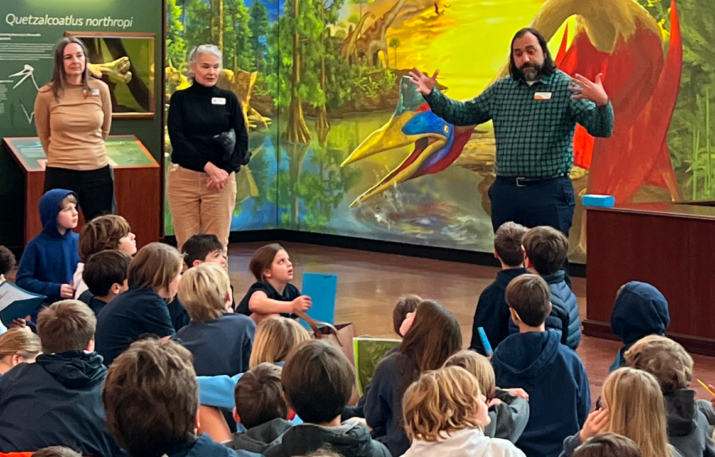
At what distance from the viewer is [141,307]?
14.9 ft

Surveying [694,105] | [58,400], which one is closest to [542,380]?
[58,400]

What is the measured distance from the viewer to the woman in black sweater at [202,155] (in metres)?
7.29

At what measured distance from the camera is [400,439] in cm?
370

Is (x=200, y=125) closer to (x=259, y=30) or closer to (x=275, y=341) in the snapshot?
(x=275, y=341)

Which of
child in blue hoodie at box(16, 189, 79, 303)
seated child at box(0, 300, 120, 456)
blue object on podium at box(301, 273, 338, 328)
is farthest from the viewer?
child in blue hoodie at box(16, 189, 79, 303)

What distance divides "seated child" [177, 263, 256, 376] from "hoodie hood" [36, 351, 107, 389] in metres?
0.82

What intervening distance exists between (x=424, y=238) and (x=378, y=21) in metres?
2.30

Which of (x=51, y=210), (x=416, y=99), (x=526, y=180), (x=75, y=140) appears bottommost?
(x=51, y=210)

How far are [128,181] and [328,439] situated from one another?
8.72m

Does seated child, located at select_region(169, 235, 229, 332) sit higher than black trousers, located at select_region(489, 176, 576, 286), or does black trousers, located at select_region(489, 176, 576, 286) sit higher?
black trousers, located at select_region(489, 176, 576, 286)

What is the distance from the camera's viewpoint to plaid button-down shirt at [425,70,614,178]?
6059mm

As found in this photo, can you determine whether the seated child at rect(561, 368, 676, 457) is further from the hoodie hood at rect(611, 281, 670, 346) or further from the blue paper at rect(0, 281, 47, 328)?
the blue paper at rect(0, 281, 47, 328)

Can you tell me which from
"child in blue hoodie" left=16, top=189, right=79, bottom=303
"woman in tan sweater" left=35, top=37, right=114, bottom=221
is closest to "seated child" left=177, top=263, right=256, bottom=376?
"child in blue hoodie" left=16, top=189, right=79, bottom=303

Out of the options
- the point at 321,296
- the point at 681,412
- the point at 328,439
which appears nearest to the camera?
the point at 328,439
